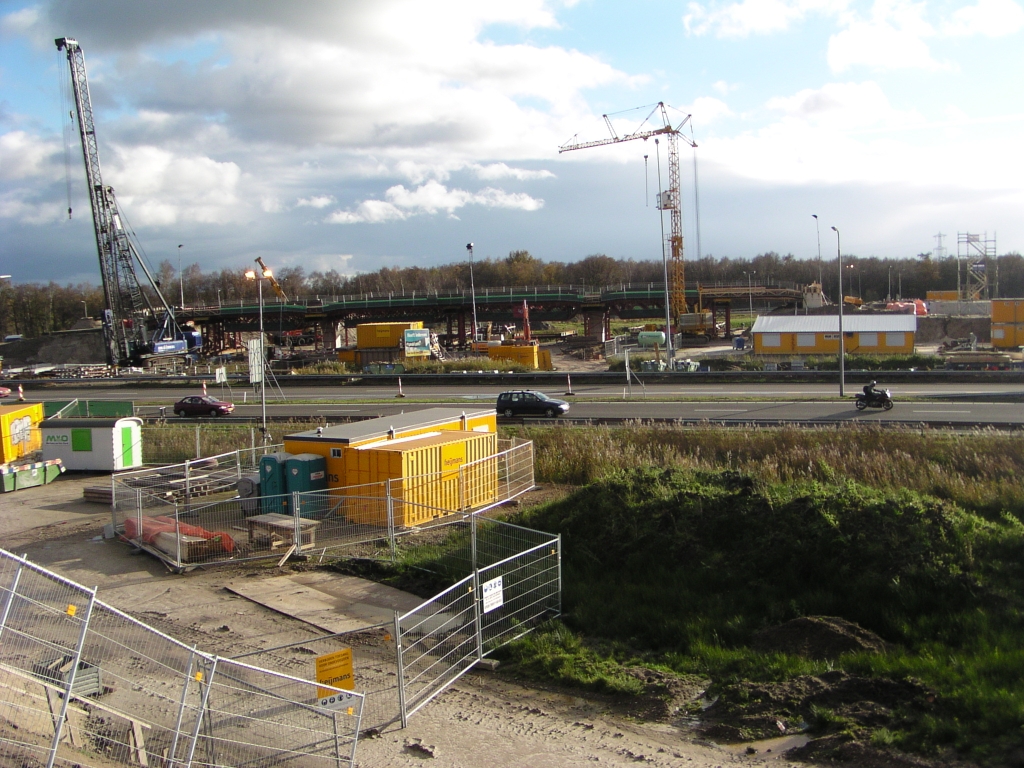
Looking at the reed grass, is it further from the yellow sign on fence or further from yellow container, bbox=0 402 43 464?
yellow container, bbox=0 402 43 464

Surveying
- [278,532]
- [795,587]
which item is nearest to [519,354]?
[278,532]

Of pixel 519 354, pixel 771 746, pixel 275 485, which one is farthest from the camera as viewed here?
pixel 519 354

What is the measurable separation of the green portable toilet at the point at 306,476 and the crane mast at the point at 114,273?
210 feet

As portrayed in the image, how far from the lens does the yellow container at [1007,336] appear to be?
53781mm

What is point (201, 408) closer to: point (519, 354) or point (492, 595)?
point (519, 354)

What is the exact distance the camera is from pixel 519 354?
56.5m

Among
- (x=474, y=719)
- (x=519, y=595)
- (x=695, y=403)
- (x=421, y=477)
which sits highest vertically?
(x=421, y=477)

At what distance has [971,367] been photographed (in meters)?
42.7

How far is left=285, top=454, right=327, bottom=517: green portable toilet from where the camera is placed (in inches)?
639

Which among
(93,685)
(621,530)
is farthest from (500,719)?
(621,530)

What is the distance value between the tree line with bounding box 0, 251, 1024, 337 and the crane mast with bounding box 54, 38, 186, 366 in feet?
154

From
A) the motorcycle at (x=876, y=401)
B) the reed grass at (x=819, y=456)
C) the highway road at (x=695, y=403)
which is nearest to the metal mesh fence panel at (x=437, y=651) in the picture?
the reed grass at (x=819, y=456)

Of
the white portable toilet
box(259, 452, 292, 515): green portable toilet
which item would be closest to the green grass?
box(259, 452, 292, 515): green portable toilet

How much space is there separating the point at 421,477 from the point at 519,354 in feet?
134
